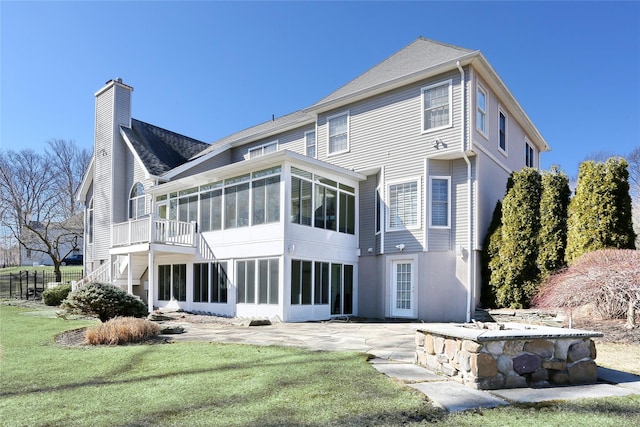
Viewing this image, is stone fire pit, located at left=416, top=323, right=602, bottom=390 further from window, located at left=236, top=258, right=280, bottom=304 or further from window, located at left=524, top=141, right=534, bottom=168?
window, located at left=524, top=141, right=534, bottom=168

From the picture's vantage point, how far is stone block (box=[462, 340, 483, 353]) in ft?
15.9

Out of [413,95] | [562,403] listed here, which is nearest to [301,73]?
[413,95]

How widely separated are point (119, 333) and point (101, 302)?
2.87 m

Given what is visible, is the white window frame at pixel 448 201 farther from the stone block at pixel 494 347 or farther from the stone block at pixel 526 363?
the stone block at pixel 494 347

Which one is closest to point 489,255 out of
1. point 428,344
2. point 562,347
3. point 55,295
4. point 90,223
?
point 428,344

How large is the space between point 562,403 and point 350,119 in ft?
42.4

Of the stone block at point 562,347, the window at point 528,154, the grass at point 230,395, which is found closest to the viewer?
the grass at point 230,395

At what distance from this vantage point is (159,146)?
2134cm

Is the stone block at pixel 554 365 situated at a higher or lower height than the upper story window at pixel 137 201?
lower

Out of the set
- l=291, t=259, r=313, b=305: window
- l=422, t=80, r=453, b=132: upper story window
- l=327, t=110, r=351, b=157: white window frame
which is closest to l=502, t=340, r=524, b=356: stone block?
l=291, t=259, r=313, b=305: window

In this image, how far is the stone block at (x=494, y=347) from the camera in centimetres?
491

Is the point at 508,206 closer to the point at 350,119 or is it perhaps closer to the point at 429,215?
the point at 429,215

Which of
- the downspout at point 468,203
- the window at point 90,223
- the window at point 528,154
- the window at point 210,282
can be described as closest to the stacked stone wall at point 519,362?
the downspout at point 468,203

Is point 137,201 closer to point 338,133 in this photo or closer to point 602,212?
point 338,133
